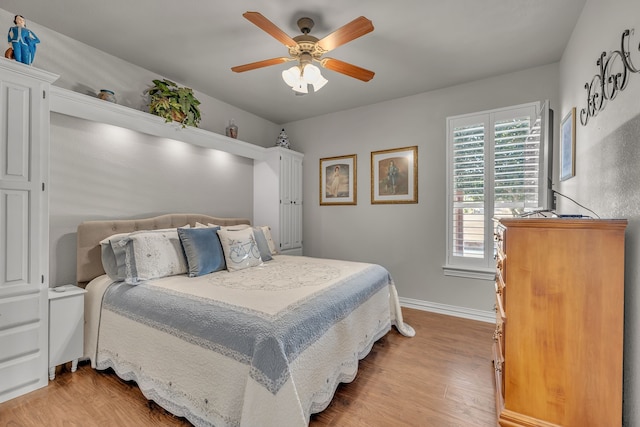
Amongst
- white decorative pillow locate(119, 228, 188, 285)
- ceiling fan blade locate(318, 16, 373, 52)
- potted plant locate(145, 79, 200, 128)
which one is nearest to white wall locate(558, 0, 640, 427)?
ceiling fan blade locate(318, 16, 373, 52)

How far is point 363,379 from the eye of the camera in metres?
2.10

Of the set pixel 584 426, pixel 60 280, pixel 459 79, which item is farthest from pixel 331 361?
pixel 459 79

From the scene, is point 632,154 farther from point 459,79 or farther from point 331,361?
point 459,79

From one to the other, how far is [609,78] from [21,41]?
364 centimetres

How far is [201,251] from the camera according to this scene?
253 centimetres

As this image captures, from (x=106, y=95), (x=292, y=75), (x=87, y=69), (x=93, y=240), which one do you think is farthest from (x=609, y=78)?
(x=87, y=69)

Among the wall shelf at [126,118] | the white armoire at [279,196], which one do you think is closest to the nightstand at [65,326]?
A: the wall shelf at [126,118]

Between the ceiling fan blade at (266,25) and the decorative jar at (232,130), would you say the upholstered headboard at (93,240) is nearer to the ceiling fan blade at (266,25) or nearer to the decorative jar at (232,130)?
the decorative jar at (232,130)

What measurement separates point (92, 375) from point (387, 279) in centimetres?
255

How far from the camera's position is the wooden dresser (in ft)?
3.97

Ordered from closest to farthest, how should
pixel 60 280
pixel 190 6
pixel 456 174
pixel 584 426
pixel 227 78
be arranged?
pixel 584 426 < pixel 190 6 < pixel 60 280 < pixel 227 78 < pixel 456 174

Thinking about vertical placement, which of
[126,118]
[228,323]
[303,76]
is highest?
[303,76]

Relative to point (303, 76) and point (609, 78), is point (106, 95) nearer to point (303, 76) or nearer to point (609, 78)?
point (303, 76)

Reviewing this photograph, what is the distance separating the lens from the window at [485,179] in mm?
3021
